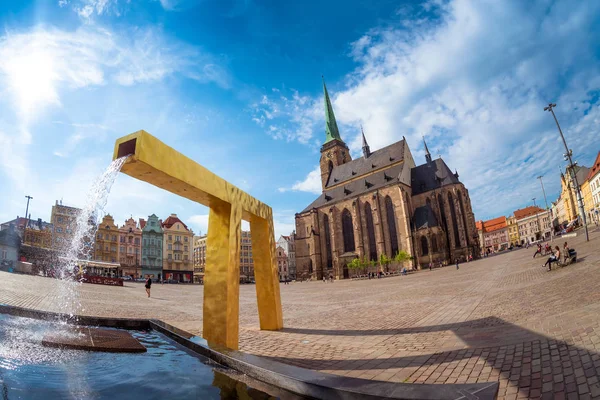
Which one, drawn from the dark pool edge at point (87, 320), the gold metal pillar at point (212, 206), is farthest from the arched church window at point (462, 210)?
the dark pool edge at point (87, 320)

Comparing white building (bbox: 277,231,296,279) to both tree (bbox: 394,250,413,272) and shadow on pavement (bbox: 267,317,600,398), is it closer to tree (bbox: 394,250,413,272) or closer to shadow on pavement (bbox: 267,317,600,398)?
tree (bbox: 394,250,413,272)

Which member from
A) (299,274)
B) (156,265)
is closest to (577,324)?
(299,274)

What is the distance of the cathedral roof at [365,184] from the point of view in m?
54.2

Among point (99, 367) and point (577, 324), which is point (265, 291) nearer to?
point (99, 367)

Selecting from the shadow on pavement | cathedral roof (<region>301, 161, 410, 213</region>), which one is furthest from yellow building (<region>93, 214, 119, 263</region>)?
the shadow on pavement

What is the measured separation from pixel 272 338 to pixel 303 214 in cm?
5652

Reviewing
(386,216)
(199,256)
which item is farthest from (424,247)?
(199,256)

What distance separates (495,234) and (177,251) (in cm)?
10816

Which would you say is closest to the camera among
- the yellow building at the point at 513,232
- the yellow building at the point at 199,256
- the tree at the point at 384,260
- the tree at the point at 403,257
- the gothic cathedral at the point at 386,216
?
the tree at the point at 403,257

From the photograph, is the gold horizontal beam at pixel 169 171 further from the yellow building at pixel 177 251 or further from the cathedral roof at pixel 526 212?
the cathedral roof at pixel 526 212

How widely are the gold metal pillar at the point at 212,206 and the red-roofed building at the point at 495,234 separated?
12130 centimetres

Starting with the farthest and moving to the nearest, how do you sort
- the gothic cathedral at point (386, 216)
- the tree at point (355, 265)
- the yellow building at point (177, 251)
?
the yellow building at point (177, 251) → the tree at point (355, 265) → the gothic cathedral at point (386, 216)

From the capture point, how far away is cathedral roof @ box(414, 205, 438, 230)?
1891 inches

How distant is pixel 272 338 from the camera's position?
22.1 feet
